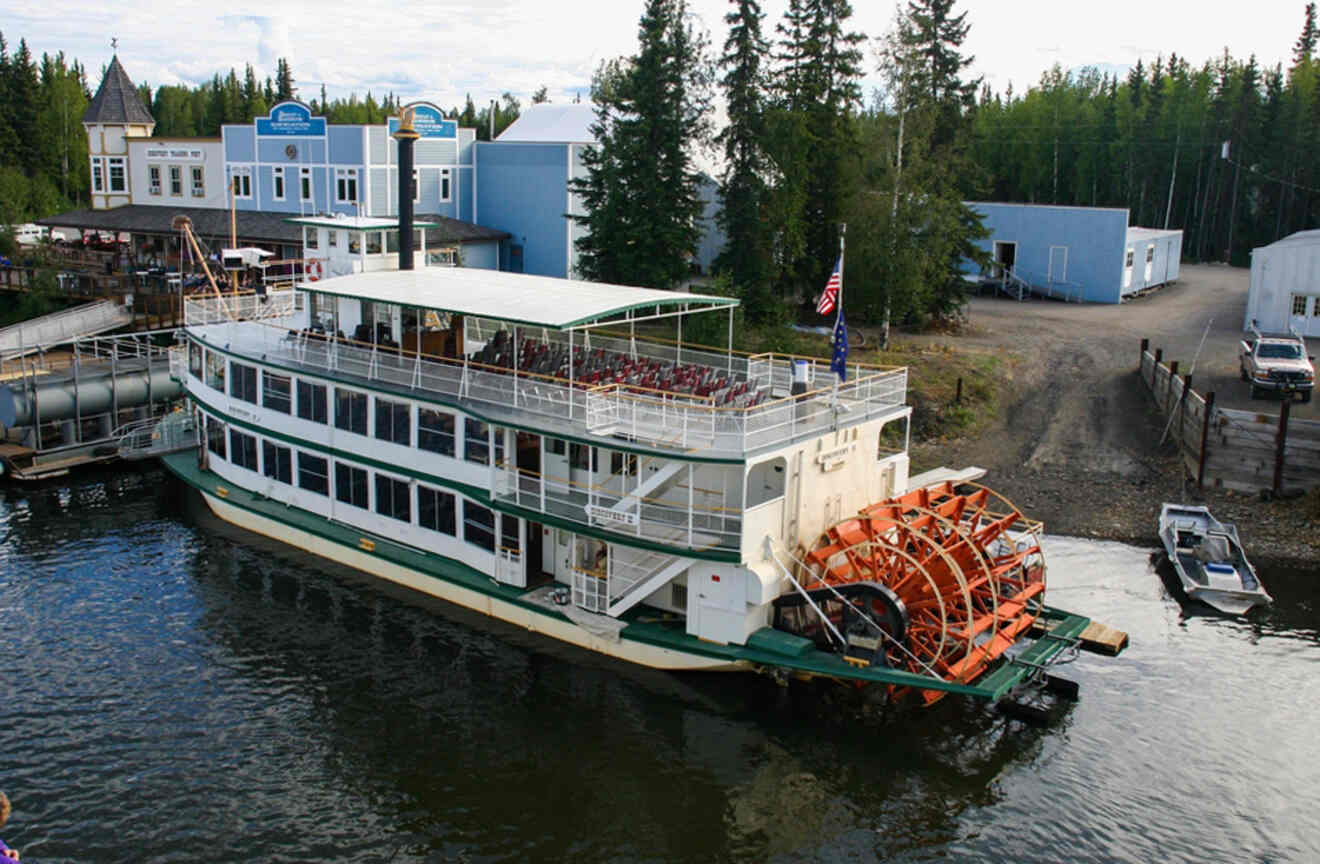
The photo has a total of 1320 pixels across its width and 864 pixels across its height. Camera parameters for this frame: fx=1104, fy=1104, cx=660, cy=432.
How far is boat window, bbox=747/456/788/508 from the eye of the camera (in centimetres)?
2027

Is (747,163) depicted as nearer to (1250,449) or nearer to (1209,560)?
(1250,449)

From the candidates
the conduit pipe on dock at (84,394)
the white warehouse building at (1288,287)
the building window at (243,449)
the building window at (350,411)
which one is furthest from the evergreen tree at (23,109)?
the white warehouse building at (1288,287)

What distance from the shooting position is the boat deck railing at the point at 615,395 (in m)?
19.1

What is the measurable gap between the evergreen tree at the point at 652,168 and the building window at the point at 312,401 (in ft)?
59.1

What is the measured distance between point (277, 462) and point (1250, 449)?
25.2 metres

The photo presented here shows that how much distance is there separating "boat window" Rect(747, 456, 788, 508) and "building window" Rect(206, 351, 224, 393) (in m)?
14.8

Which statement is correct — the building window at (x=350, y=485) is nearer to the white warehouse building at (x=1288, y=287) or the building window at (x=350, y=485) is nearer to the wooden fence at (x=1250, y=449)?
the wooden fence at (x=1250, y=449)

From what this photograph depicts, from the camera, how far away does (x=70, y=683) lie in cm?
1919

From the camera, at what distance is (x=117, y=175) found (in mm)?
59750

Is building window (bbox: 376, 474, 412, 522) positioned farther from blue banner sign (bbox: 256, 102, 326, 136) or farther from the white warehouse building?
the white warehouse building

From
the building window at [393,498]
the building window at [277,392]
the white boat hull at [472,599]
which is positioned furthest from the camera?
the building window at [277,392]

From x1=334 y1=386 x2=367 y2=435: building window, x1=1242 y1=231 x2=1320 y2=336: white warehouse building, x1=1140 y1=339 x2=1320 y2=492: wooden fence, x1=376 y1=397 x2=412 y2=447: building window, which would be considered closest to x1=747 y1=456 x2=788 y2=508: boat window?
x1=376 y1=397 x2=412 y2=447: building window

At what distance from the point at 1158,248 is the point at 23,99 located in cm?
7822

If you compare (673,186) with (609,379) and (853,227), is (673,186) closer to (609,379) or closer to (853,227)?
(853,227)
